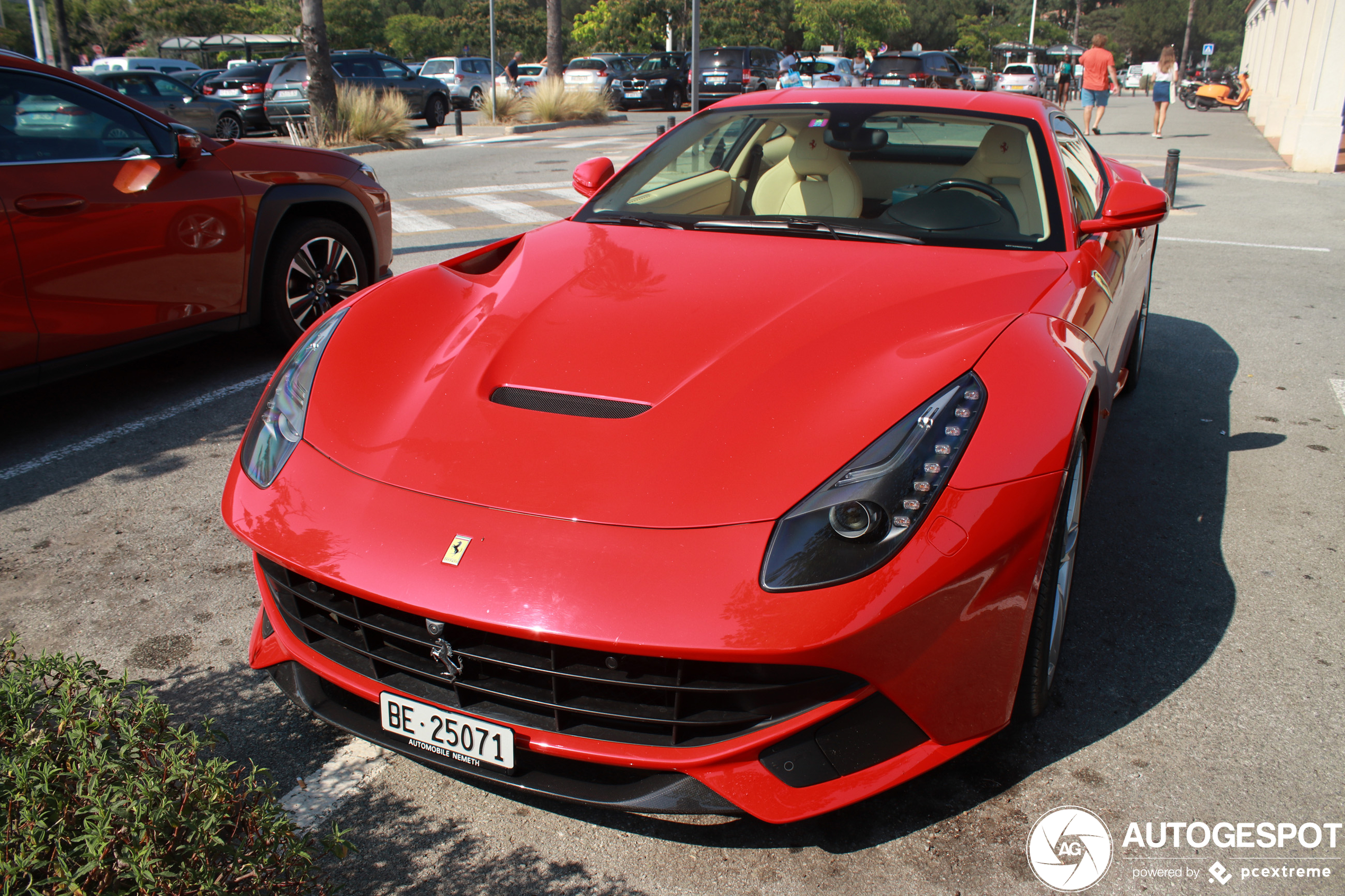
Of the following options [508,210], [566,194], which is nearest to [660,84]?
[566,194]

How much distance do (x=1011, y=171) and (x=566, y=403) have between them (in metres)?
2.02

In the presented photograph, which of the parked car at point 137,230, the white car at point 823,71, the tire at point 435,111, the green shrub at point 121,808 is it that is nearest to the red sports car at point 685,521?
the green shrub at point 121,808

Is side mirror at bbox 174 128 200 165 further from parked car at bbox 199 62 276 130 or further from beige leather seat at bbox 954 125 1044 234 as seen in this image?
Result: parked car at bbox 199 62 276 130

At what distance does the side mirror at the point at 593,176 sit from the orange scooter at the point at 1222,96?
3644 cm

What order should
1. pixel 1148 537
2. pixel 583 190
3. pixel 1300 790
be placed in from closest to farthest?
pixel 1300 790 < pixel 1148 537 < pixel 583 190

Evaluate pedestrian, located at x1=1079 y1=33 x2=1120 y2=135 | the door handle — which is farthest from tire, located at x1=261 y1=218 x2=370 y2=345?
pedestrian, located at x1=1079 y1=33 x2=1120 y2=135

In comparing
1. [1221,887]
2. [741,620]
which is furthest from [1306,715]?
[741,620]

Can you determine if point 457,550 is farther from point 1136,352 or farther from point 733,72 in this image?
point 733,72

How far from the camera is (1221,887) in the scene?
6.70ft

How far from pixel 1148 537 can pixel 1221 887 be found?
1.73 m

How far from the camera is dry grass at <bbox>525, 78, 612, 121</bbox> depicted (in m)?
25.3

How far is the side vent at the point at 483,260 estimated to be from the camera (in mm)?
3197

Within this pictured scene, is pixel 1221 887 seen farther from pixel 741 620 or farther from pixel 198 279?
pixel 198 279

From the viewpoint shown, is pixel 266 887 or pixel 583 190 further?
pixel 583 190
